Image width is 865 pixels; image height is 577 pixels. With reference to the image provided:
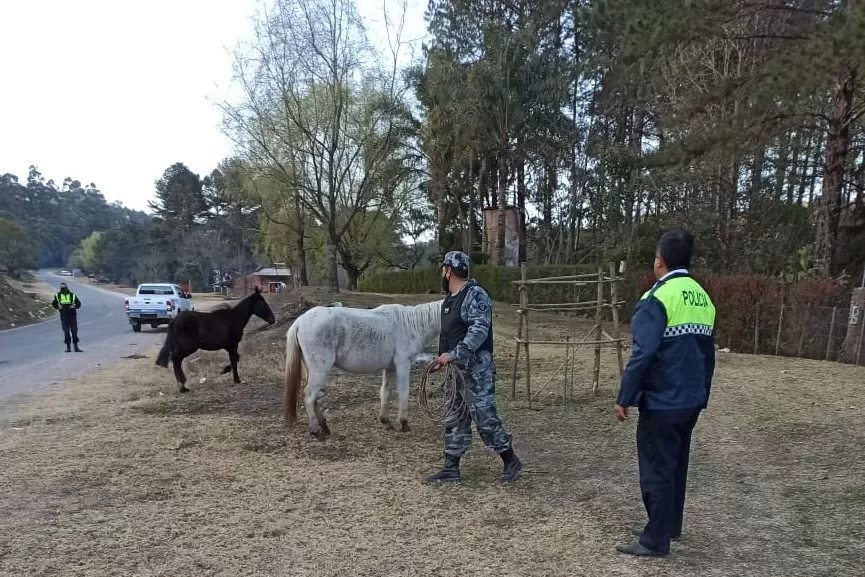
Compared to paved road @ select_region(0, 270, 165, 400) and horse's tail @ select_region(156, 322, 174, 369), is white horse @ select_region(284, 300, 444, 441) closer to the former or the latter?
horse's tail @ select_region(156, 322, 174, 369)

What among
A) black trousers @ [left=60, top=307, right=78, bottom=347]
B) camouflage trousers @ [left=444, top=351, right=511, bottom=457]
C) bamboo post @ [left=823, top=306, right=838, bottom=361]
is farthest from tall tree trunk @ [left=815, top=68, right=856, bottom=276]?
black trousers @ [left=60, top=307, right=78, bottom=347]

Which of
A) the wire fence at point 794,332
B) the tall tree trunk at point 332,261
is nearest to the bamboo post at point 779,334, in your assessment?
the wire fence at point 794,332

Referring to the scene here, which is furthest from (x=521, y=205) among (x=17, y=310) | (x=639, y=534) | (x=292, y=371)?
(x=639, y=534)

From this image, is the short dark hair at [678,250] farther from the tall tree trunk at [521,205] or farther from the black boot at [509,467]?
the tall tree trunk at [521,205]

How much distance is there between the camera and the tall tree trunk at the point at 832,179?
1281 centimetres

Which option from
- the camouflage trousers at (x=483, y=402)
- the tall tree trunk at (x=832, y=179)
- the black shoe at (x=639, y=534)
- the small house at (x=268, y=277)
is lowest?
the small house at (x=268, y=277)

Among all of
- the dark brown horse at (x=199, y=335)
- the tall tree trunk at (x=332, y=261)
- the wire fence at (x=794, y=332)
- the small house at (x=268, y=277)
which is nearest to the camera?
the dark brown horse at (x=199, y=335)

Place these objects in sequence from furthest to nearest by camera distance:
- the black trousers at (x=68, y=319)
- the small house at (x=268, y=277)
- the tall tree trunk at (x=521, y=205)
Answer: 1. the small house at (x=268, y=277)
2. the tall tree trunk at (x=521, y=205)
3. the black trousers at (x=68, y=319)

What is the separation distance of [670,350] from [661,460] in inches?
25.2

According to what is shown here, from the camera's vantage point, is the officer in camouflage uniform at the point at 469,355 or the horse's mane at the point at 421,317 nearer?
the officer in camouflage uniform at the point at 469,355

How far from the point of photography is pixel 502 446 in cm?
490

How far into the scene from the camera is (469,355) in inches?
182

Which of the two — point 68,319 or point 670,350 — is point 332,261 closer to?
point 68,319

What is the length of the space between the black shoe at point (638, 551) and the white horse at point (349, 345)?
319cm
